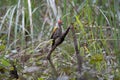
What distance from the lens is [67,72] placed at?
45.5 inches

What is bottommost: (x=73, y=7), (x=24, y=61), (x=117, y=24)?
(x=24, y=61)

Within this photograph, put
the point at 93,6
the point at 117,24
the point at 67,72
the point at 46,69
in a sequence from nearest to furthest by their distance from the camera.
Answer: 1. the point at 67,72
2. the point at 46,69
3. the point at 117,24
4. the point at 93,6

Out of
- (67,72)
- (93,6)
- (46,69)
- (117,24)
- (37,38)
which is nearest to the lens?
(67,72)

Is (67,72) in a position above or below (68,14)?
below

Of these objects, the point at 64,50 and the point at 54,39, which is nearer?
the point at 54,39

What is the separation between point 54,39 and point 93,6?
505mm

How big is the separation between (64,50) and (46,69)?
0.79 feet

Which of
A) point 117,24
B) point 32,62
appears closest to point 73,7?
point 117,24

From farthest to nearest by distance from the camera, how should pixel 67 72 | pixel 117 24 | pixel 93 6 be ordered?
pixel 93 6
pixel 117 24
pixel 67 72

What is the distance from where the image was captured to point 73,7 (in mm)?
1482

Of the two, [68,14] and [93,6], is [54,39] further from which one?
[93,6]

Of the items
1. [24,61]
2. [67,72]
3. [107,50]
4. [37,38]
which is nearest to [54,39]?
[67,72]

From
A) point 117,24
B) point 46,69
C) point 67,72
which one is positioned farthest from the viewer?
point 117,24

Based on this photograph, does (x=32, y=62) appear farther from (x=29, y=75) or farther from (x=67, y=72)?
(x=67, y=72)
